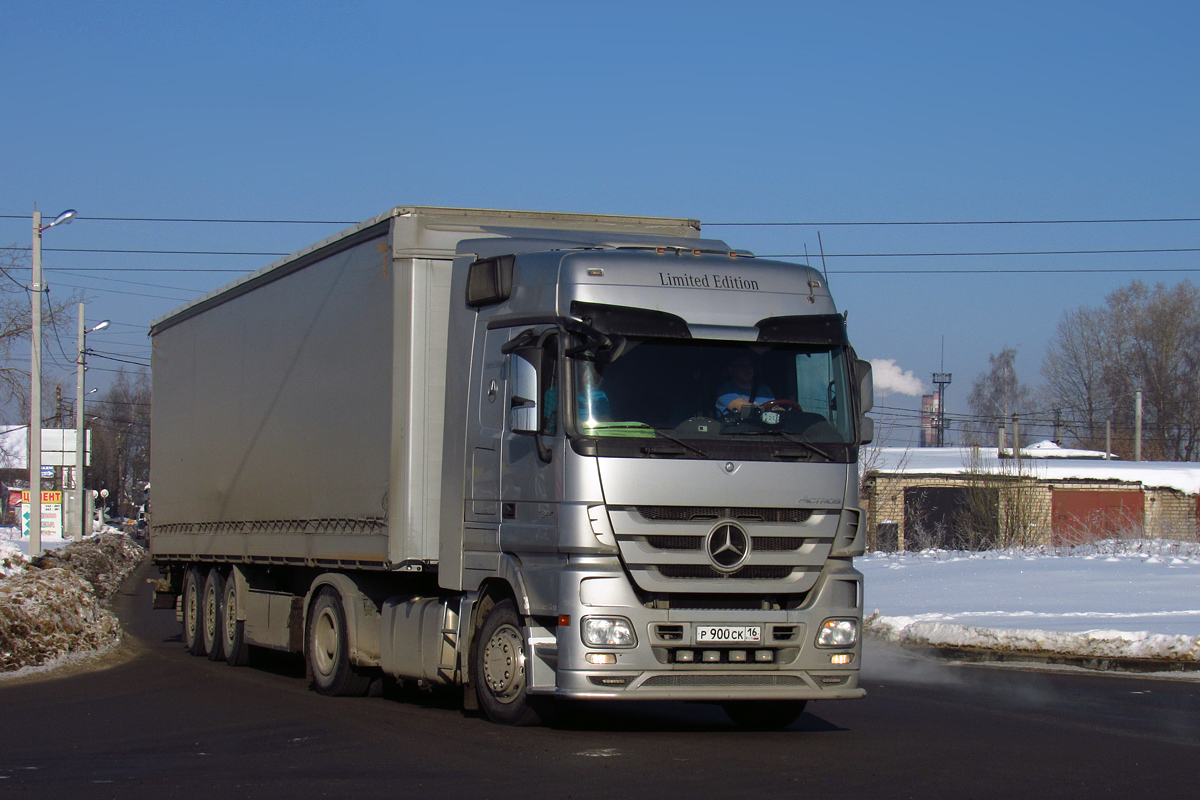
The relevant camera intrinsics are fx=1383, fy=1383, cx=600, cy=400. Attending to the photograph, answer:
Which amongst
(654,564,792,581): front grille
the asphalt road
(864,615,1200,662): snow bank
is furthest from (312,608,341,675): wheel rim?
(864,615,1200,662): snow bank

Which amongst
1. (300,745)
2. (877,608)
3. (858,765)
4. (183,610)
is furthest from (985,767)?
(877,608)

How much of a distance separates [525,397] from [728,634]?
6.79 feet

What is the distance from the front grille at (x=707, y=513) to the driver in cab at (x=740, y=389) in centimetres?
69

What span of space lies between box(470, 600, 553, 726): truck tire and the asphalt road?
0.54 ft

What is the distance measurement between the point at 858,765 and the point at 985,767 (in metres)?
0.75

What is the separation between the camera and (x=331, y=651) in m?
12.7

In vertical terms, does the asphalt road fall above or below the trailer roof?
below

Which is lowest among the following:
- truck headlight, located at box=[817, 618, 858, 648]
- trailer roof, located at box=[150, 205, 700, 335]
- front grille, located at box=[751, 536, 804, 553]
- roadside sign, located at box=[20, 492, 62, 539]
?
roadside sign, located at box=[20, 492, 62, 539]

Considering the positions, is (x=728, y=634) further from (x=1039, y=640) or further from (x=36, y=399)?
(x=36, y=399)

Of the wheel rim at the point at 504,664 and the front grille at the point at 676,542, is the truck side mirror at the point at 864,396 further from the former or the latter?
the wheel rim at the point at 504,664

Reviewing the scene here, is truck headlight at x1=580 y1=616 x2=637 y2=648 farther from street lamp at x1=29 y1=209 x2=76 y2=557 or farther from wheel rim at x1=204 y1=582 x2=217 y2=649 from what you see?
street lamp at x1=29 y1=209 x2=76 y2=557

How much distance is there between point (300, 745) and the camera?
9.16 m

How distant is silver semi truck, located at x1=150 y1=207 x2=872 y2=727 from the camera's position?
29.6 ft

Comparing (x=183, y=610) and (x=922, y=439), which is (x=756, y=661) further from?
(x=922, y=439)
